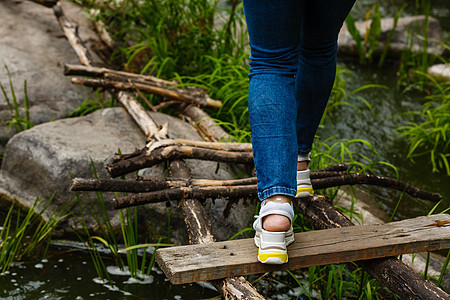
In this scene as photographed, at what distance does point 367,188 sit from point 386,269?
1.51 meters

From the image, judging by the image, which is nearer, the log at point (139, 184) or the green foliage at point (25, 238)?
the log at point (139, 184)

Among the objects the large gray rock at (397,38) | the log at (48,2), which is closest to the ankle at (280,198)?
the log at (48,2)

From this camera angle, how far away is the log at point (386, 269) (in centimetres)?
161

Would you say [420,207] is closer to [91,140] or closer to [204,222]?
[204,222]

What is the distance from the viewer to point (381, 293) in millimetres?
2277

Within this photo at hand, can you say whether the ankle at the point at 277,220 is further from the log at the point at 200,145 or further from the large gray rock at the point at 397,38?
the large gray rock at the point at 397,38

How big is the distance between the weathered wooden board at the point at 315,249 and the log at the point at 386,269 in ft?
0.18

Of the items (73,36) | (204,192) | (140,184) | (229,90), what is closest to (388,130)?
(229,90)

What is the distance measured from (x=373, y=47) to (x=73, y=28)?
2936mm

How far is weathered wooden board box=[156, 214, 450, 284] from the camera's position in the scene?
64.9 inches

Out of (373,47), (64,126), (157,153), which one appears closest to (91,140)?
(64,126)

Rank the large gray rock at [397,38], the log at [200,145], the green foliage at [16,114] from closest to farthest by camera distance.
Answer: the log at [200,145], the green foliage at [16,114], the large gray rock at [397,38]

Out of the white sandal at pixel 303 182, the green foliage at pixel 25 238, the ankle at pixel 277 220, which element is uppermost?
the ankle at pixel 277 220

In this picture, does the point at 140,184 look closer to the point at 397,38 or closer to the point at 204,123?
the point at 204,123
